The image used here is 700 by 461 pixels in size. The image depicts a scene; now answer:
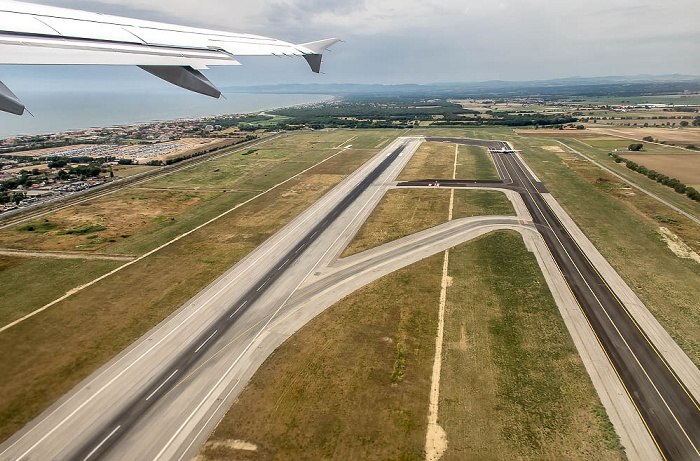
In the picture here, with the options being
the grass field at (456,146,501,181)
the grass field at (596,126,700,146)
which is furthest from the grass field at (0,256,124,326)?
the grass field at (596,126,700,146)

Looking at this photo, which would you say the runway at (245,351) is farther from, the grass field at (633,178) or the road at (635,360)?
the grass field at (633,178)

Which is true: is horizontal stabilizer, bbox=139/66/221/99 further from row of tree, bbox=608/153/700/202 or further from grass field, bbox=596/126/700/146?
grass field, bbox=596/126/700/146

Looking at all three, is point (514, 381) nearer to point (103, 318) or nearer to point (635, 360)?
point (635, 360)

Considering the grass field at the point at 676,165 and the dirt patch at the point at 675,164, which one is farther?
the dirt patch at the point at 675,164

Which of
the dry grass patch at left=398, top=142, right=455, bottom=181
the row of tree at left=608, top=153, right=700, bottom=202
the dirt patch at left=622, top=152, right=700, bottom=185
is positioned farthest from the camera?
the dry grass patch at left=398, top=142, right=455, bottom=181

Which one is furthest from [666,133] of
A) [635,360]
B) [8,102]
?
[8,102]

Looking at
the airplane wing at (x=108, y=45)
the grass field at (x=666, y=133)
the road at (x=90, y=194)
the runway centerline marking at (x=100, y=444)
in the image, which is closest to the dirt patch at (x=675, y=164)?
the grass field at (x=666, y=133)
